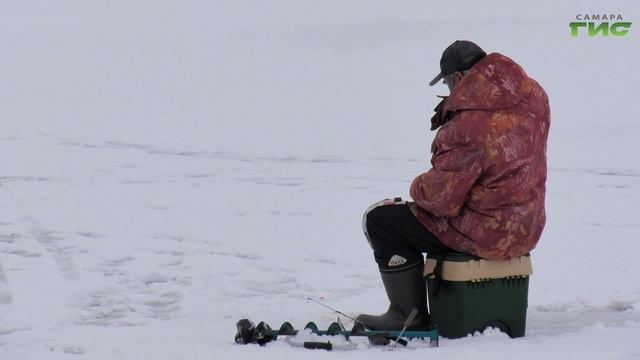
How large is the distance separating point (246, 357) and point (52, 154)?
7666 millimetres

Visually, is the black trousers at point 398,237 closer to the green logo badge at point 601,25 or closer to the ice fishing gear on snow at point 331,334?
the ice fishing gear on snow at point 331,334

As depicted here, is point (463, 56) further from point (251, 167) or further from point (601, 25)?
point (601, 25)

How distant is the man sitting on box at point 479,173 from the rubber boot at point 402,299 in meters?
0.08

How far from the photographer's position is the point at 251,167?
429 inches

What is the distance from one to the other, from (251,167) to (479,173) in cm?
698

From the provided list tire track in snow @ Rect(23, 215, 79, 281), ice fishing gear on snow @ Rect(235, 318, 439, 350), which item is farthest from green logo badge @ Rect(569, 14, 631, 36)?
ice fishing gear on snow @ Rect(235, 318, 439, 350)

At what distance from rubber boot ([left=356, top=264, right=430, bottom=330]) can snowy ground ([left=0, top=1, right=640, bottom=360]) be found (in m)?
0.32

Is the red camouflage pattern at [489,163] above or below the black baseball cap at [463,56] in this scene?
below

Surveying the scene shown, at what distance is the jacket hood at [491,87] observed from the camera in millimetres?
4039

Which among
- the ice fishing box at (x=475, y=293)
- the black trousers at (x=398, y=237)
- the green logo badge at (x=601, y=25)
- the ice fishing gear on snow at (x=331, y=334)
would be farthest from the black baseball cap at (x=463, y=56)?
the green logo badge at (x=601, y=25)

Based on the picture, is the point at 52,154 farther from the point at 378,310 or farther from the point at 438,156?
the point at 438,156

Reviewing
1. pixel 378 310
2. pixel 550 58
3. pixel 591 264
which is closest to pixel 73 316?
Result: pixel 378 310

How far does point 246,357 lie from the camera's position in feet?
12.8

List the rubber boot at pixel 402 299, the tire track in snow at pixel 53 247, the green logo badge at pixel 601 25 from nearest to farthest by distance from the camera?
1. the rubber boot at pixel 402 299
2. the tire track in snow at pixel 53 247
3. the green logo badge at pixel 601 25
